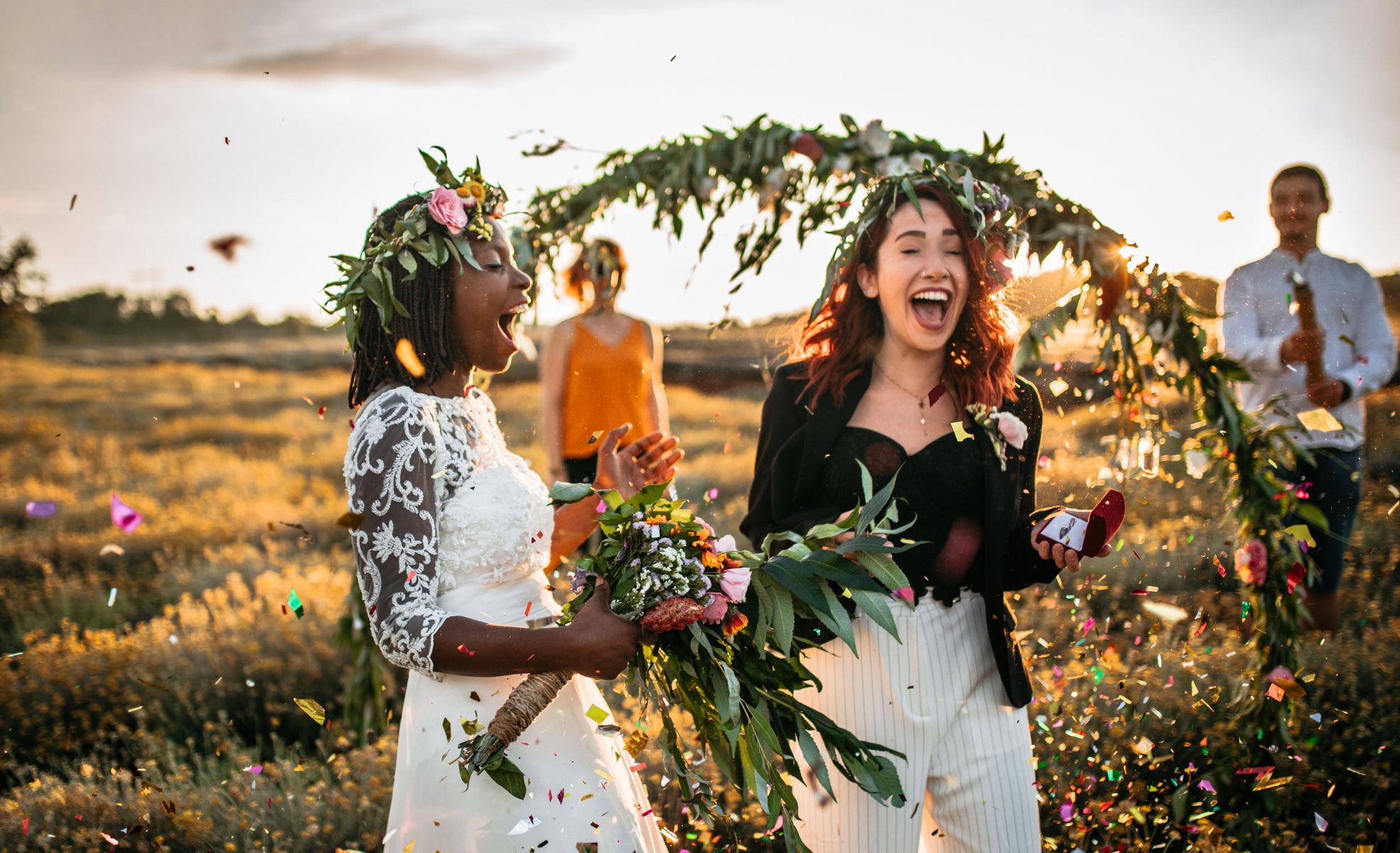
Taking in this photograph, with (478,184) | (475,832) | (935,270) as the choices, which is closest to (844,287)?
(935,270)

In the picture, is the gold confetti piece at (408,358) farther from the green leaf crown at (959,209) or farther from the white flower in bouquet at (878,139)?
the white flower in bouquet at (878,139)

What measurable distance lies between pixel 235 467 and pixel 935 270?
13.1 m

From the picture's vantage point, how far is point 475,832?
217 cm

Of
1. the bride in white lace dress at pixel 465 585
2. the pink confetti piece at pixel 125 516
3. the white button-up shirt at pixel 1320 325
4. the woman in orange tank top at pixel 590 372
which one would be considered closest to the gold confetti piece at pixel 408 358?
the bride in white lace dress at pixel 465 585

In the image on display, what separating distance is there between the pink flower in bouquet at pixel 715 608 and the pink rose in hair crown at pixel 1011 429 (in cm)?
98

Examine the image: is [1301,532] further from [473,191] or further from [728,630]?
[473,191]

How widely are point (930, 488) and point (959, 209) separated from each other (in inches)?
31.0

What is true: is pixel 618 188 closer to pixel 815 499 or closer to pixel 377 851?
pixel 815 499

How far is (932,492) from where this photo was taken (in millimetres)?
2623

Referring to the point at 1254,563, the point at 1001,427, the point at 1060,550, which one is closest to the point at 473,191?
the point at 1001,427

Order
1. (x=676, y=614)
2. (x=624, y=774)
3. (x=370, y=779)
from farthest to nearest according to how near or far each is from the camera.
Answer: (x=370, y=779) → (x=624, y=774) → (x=676, y=614)

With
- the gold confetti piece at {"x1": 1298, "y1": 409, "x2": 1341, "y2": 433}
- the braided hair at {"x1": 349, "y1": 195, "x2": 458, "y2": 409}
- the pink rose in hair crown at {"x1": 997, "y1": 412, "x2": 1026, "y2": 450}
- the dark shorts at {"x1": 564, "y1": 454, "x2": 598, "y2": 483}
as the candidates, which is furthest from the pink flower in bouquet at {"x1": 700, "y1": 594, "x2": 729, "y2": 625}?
the dark shorts at {"x1": 564, "y1": 454, "x2": 598, "y2": 483}

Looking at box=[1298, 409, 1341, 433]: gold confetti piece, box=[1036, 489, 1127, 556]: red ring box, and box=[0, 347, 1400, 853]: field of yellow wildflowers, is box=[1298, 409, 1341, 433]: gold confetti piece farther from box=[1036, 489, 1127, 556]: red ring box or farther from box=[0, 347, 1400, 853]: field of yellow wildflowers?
box=[1036, 489, 1127, 556]: red ring box

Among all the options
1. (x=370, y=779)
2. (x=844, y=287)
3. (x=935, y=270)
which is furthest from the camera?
(x=370, y=779)
